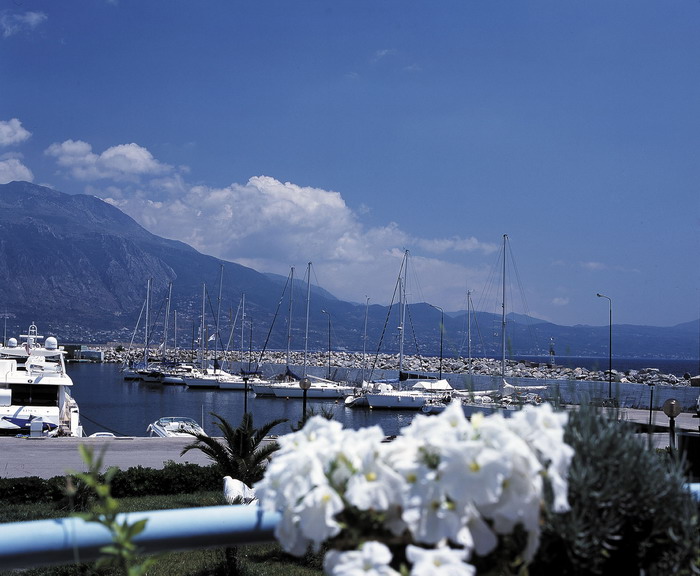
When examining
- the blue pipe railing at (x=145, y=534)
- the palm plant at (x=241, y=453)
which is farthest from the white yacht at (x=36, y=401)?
the blue pipe railing at (x=145, y=534)

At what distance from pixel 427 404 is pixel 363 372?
28.8 meters

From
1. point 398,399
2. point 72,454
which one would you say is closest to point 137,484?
point 72,454

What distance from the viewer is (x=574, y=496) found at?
5.18ft

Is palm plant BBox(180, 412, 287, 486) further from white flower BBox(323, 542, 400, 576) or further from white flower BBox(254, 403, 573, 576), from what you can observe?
white flower BBox(323, 542, 400, 576)

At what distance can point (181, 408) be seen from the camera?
6103cm

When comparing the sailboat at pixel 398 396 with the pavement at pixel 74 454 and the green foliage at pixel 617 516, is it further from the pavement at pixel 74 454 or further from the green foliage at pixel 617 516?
the green foliage at pixel 617 516

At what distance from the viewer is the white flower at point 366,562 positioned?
1.37 meters

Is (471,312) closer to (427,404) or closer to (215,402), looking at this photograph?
(427,404)

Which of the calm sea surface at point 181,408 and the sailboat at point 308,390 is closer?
the calm sea surface at point 181,408

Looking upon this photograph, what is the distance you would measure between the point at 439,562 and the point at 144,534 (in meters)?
0.85

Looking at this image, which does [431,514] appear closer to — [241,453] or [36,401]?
[241,453]

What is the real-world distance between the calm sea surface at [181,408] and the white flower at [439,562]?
37.5 meters

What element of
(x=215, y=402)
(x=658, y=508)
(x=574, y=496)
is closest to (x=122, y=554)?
(x=574, y=496)

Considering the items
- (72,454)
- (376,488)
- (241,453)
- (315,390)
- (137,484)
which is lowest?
(315,390)
